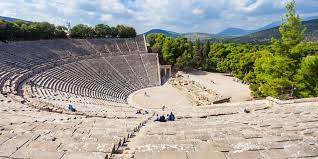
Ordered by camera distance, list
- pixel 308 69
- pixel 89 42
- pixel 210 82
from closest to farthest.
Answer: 1. pixel 308 69
2. pixel 210 82
3. pixel 89 42

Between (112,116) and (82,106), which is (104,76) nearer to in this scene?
(82,106)

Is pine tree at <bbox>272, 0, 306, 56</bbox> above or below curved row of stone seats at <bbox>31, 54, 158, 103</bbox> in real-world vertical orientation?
above

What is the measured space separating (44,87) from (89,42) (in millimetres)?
30219

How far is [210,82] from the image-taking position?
158 feet

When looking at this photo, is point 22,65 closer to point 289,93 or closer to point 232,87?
point 289,93

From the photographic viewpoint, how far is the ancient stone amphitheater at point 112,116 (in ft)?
16.9

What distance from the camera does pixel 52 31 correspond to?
50875 millimetres

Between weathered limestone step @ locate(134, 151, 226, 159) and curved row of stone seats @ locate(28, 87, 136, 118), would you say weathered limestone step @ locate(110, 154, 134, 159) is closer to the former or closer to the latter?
weathered limestone step @ locate(134, 151, 226, 159)

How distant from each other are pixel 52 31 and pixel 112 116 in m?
41.0

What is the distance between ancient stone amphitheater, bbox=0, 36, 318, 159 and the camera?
16.9ft

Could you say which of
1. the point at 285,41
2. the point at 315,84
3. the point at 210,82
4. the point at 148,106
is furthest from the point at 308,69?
the point at 210,82

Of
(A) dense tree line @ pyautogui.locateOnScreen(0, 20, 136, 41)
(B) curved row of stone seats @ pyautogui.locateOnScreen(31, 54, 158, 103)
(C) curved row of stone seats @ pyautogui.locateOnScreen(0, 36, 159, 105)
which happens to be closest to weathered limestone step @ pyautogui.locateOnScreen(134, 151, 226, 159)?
(C) curved row of stone seats @ pyautogui.locateOnScreen(0, 36, 159, 105)

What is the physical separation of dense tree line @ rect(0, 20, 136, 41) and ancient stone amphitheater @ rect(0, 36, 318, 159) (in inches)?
144

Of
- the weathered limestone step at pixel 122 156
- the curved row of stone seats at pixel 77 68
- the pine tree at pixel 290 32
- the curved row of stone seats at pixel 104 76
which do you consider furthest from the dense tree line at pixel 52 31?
the weathered limestone step at pixel 122 156
